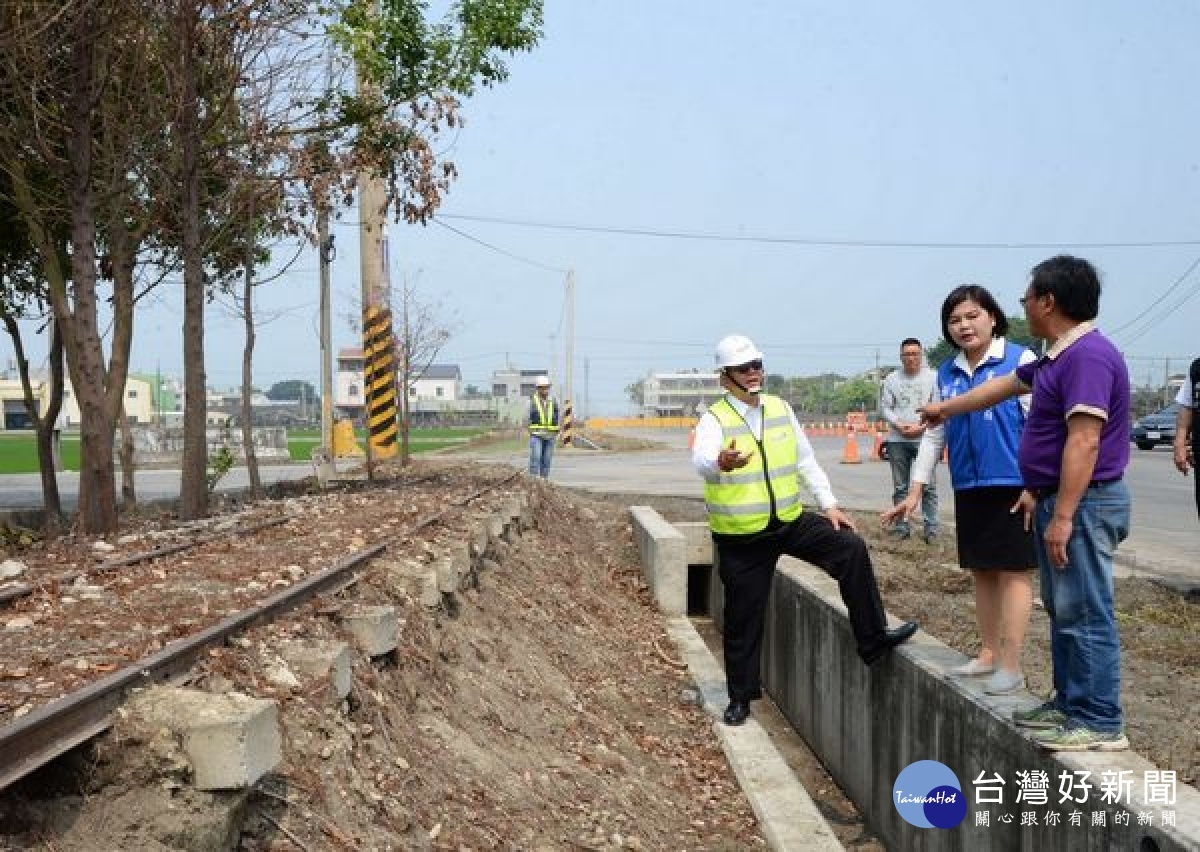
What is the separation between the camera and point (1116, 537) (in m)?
4.15

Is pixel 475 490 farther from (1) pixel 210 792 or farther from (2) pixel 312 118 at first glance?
(1) pixel 210 792

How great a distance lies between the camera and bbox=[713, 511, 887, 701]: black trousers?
620 cm

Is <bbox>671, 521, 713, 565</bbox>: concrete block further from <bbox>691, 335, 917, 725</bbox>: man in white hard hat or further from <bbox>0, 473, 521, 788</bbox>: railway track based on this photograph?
<bbox>0, 473, 521, 788</bbox>: railway track

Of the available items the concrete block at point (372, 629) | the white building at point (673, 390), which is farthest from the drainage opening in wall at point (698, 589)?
the white building at point (673, 390)

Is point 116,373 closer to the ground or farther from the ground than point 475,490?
farther from the ground

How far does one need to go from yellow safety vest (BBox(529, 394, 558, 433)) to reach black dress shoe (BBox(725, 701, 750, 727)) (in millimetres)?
10397

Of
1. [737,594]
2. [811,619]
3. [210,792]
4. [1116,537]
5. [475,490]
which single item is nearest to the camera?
[210,792]

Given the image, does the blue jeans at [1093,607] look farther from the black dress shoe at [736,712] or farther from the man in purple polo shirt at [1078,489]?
the black dress shoe at [736,712]

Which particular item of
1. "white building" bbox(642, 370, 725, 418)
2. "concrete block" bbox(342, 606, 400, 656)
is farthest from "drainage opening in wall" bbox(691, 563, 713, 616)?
"white building" bbox(642, 370, 725, 418)

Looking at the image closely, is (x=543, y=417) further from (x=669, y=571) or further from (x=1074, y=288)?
(x=1074, y=288)

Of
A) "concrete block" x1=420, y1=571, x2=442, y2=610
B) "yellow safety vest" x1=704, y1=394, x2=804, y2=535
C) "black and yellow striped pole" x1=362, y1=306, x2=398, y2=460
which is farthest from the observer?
"black and yellow striped pole" x1=362, y1=306, x2=398, y2=460

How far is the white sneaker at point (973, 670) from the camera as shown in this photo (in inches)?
206

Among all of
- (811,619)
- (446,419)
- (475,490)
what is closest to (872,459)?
(475,490)

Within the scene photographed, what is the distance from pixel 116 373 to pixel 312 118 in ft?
12.2
